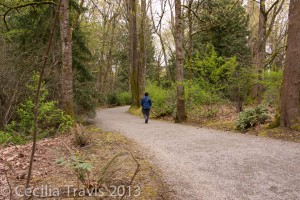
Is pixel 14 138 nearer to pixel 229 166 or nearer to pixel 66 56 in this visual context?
pixel 66 56

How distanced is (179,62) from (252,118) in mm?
4763

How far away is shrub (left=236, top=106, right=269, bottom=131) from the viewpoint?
894cm

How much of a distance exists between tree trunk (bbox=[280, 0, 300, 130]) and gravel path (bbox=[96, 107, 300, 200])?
129cm

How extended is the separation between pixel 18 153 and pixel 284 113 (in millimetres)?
8007

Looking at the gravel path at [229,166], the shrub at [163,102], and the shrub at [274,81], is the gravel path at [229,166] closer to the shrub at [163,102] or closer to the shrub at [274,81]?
the shrub at [274,81]

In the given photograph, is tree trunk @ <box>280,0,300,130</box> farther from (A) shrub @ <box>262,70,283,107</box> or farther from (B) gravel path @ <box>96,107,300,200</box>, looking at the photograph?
(A) shrub @ <box>262,70,283,107</box>

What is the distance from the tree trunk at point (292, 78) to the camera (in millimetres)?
7695

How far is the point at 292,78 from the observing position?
7.77 meters
